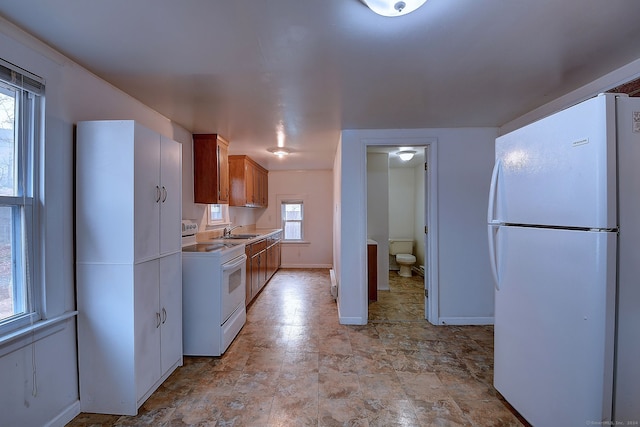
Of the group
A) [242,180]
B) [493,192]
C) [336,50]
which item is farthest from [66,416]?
[242,180]

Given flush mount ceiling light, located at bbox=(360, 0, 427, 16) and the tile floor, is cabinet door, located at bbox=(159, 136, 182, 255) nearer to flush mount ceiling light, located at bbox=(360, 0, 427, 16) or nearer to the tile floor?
the tile floor

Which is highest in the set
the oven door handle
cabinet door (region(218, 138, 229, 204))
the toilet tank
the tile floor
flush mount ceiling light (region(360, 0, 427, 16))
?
flush mount ceiling light (region(360, 0, 427, 16))

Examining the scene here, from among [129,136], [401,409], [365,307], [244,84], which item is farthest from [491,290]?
[129,136]

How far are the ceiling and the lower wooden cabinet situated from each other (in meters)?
1.99

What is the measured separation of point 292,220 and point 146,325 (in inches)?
190

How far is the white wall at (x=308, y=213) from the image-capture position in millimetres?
6486

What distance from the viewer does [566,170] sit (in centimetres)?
133

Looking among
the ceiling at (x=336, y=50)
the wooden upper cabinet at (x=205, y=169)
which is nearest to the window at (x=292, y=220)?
the wooden upper cabinet at (x=205, y=169)

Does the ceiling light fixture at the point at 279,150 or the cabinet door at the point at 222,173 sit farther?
the ceiling light fixture at the point at 279,150

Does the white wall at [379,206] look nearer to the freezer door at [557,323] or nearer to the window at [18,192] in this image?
the freezer door at [557,323]

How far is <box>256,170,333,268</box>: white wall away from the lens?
6486 mm

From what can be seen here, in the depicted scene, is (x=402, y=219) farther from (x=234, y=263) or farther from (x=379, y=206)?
(x=234, y=263)

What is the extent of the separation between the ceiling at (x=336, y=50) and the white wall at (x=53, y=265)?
132mm

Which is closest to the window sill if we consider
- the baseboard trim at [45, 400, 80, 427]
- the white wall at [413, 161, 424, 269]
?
the baseboard trim at [45, 400, 80, 427]
